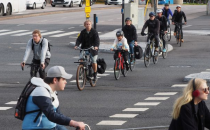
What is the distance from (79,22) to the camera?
153 feet

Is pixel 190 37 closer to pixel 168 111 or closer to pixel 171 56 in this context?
pixel 171 56

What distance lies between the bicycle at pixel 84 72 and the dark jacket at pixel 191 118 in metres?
9.42

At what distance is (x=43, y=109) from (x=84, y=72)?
391 inches

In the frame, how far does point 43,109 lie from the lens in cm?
678

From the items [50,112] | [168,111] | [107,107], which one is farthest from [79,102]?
[50,112]

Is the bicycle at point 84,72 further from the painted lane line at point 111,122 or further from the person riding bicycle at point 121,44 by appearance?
the painted lane line at point 111,122

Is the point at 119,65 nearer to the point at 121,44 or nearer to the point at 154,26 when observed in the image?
the point at 121,44

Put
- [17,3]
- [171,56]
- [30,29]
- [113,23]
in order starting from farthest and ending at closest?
1. [17,3]
2. [113,23]
3. [30,29]
4. [171,56]

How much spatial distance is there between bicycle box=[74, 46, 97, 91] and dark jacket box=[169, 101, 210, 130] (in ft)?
30.9

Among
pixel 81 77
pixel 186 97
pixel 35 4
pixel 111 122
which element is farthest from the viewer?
pixel 35 4

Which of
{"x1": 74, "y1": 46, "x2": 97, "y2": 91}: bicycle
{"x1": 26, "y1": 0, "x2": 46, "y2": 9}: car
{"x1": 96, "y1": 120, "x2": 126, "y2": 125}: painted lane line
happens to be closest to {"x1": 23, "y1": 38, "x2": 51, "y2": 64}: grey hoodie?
{"x1": 74, "y1": 46, "x2": 97, "y2": 91}: bicycle

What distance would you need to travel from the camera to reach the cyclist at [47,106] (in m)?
6.74

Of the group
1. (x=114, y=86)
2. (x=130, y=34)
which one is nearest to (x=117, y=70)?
(x=114, y=86)

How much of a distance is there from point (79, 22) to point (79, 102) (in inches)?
1281
